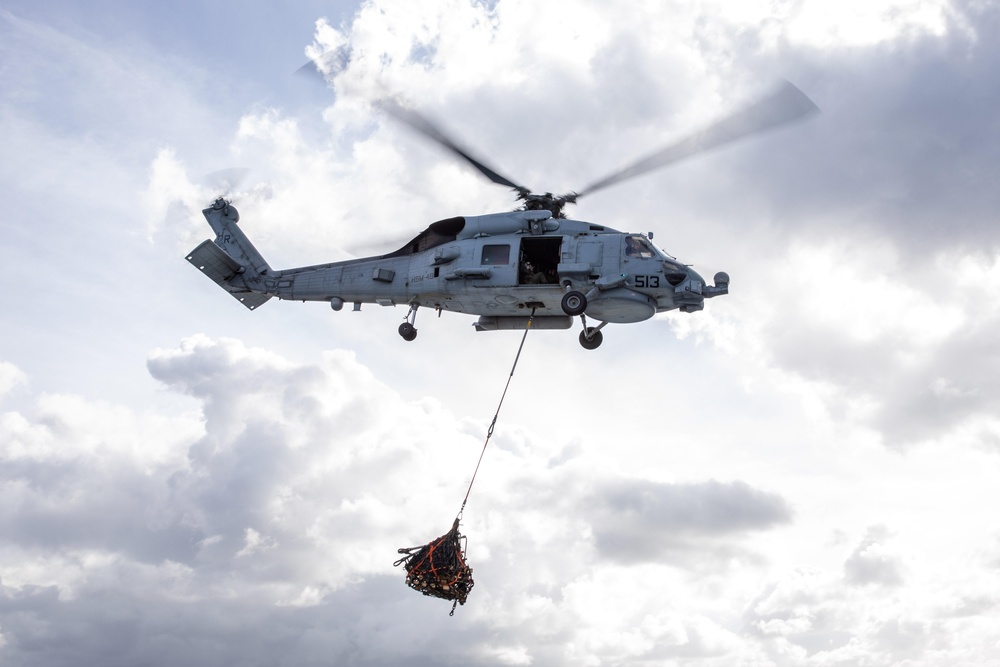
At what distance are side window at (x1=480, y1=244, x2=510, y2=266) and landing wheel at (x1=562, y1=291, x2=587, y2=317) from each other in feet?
6.68

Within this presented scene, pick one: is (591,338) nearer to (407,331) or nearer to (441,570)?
(407,331)

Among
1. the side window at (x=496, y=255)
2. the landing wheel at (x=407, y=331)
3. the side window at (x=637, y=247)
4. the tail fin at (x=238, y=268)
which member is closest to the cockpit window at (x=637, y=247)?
the side window at (x=637, y=247)

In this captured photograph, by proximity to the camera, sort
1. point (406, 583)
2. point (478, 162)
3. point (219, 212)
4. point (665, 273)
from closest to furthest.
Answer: point (406, 583) < point (665, 273) < point (478, 162) < point (219, 212)

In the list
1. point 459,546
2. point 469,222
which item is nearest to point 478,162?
point 469,222

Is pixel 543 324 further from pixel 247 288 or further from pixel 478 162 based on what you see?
pixel 247 288

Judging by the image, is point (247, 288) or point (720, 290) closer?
point (720, 290)

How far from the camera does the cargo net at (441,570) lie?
22.9 m

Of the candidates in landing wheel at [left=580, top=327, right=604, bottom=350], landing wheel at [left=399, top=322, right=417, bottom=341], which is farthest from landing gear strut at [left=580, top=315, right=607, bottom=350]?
landing wheel at [left=399, top=322, right=417, bottom=341]

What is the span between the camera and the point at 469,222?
30078mm

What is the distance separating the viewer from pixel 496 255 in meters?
29.0

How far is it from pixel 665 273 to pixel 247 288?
45.3ft

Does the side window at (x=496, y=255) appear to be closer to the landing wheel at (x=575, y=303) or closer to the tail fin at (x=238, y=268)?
the landing wheel at (x=575, y=303)

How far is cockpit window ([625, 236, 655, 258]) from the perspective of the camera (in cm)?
2861

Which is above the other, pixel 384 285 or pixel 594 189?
pixel 594 189
